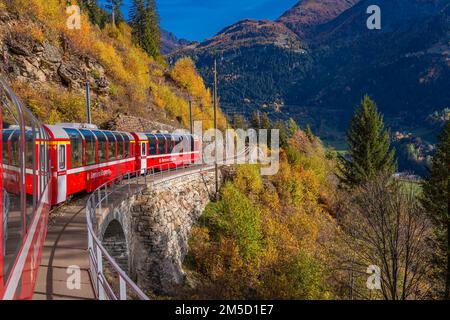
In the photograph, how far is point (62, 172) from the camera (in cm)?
1280

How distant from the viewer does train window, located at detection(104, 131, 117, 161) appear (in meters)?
17.9

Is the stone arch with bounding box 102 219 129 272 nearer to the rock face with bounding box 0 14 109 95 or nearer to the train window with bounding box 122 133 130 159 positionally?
the train window with bounding box 122 133 130 159

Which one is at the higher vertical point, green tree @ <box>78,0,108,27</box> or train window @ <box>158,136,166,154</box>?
green tree @ <box>78,0,108,27</box>

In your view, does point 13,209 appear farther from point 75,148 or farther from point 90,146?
point 90,146

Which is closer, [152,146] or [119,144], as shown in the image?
[119,144]

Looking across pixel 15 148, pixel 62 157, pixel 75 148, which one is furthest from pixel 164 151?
pixel 15 148

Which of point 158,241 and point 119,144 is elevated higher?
point 119,144

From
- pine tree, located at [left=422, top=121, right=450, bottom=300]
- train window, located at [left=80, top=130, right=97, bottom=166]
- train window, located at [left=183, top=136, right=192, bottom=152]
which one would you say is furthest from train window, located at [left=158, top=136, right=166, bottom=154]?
pine tree, located at [left=422, top=121, right=450, bottom=300]

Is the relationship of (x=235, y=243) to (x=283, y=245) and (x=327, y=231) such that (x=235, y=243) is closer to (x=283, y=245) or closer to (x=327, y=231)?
(x=283, y=245)

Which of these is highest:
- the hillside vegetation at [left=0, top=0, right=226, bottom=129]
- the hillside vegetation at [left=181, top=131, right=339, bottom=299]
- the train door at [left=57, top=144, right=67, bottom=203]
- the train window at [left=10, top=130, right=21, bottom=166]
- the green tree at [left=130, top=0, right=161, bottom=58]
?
the green tree at [left=130, top=0, right=161, bottom=58]

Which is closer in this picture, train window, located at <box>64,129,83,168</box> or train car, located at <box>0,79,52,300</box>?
train car, located at <box>0,79,52,300</box>

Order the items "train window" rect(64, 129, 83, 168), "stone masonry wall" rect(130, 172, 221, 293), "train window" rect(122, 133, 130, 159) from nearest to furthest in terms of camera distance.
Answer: "train window" rect(64, 129, 83, 168)
"stone masonry wall" rect(130, 172, 221, 293)
"train window" rect(122, 133, 130, 159)

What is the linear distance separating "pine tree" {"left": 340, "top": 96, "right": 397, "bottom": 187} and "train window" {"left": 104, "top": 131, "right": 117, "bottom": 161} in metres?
28.3

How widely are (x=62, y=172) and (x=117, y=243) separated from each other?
4272 mm
